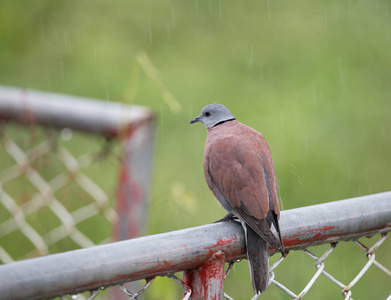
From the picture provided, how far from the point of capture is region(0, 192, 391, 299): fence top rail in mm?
1077

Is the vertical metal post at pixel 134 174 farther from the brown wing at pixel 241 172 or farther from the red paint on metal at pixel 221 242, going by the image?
the red paint on metal at pixel 221 242

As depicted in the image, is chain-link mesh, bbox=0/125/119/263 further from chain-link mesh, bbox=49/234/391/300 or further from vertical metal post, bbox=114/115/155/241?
chain-link mesh, bbox=49/234/391/300

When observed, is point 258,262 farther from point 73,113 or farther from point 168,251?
point 73,113

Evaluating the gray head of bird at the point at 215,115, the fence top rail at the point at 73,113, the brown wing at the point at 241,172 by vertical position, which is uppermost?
the fence top rail at the point at 73,113

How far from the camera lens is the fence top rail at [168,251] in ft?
3.53

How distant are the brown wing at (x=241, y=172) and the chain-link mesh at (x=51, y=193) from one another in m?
0.41

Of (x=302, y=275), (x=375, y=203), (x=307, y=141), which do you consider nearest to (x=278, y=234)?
(x=375, y=203)

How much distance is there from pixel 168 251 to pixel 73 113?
0.96 meters

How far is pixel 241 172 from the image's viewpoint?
6.34 ft

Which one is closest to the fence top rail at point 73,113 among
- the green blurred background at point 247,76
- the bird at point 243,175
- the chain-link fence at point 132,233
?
the chain-link fence at point 132,233

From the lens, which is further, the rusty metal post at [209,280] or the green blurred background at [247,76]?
the green blurred background at [247,76]

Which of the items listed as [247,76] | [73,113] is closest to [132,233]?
[73,113]

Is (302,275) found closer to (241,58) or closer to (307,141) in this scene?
(307,141)

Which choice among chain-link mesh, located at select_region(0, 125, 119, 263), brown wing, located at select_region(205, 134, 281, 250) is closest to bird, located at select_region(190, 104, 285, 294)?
brown wing, located at select_region(205, 134, 281, 250)
